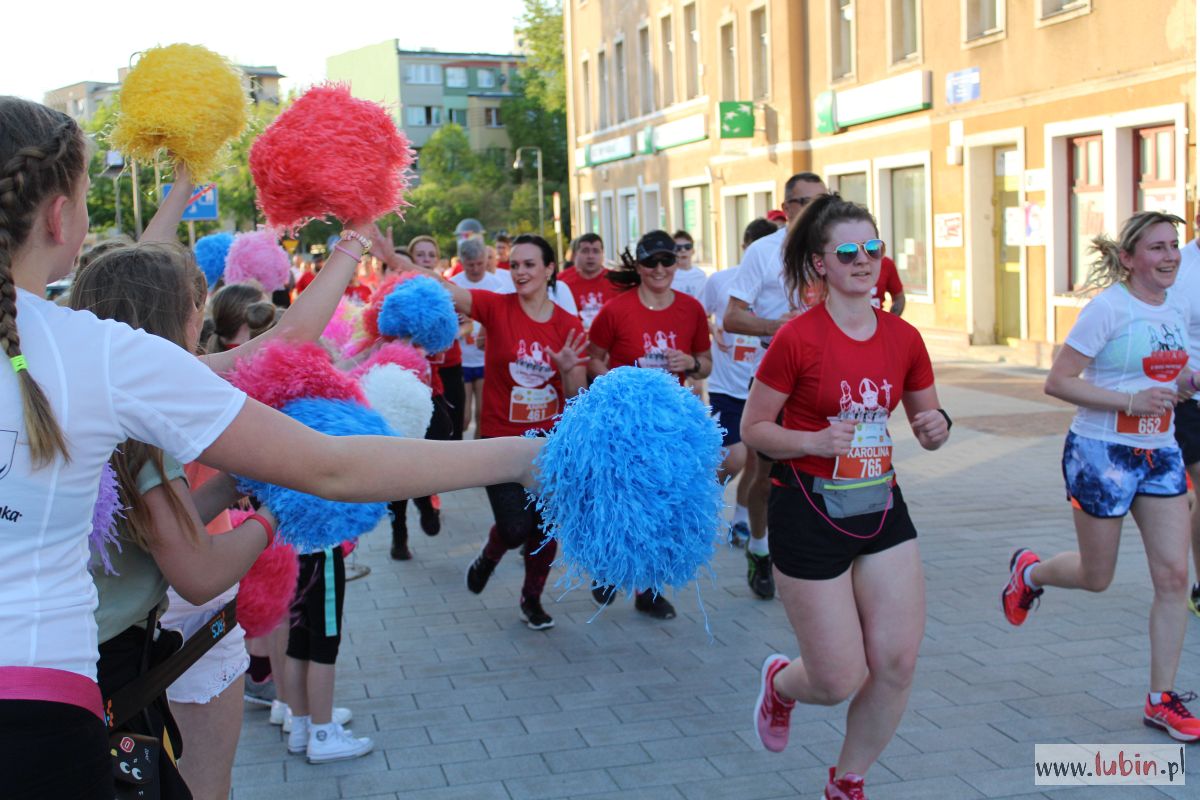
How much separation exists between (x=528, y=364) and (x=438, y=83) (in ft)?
318

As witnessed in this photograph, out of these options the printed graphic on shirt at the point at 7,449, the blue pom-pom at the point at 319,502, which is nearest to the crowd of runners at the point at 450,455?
the printed graphic on shirt at the point at 7,449

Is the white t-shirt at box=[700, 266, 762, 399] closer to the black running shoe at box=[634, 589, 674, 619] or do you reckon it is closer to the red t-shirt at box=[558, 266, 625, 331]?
the black running shoe at box=[634, 589, 674, 619]

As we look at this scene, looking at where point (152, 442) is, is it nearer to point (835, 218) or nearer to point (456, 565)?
point (835, 218)

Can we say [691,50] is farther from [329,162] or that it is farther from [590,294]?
[329,162]

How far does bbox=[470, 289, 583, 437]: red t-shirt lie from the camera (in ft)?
21.0

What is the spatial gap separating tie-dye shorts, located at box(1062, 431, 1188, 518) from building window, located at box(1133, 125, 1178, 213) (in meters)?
11.0

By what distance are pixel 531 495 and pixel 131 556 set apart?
802mm

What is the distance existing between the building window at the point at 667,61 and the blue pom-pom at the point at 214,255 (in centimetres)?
2784

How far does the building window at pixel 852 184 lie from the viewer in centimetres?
2347

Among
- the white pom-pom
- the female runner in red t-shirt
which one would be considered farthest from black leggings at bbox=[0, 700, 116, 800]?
the female runner in red t-shirt

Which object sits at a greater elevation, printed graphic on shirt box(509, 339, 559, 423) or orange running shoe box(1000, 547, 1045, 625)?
printed graphic on shirt box(509, 339, 559, 423)

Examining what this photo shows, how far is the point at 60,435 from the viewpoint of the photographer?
1.71 meters

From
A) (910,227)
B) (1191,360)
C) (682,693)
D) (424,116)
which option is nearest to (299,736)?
(682,693)

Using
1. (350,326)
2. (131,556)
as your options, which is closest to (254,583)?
(131,556)
